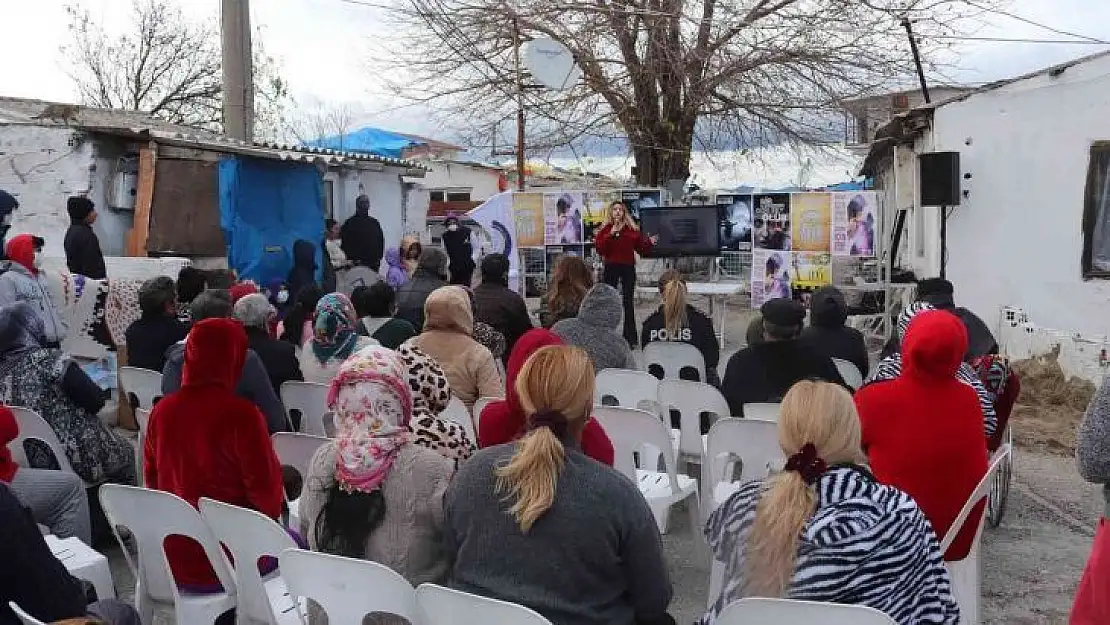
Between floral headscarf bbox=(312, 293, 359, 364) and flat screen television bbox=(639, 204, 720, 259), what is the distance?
7.51 meters

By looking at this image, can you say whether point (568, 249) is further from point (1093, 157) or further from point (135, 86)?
point (135, 86)

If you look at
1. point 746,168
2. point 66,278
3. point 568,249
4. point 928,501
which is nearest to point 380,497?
point 928,501

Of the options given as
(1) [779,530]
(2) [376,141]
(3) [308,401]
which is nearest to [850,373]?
(3) [308,401]

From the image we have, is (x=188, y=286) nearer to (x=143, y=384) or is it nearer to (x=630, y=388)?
(x=143, y=384)

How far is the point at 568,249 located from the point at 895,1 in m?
7.84

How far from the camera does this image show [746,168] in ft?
65.9

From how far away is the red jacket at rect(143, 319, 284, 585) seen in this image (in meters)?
3.45

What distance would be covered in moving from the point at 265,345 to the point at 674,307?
A: 2514mm

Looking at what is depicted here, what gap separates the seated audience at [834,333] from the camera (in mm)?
5488

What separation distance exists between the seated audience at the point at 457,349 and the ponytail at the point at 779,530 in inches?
103

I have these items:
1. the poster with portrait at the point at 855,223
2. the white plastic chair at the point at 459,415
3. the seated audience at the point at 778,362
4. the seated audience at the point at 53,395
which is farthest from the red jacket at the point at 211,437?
the poster with portrait at the point at 855,223

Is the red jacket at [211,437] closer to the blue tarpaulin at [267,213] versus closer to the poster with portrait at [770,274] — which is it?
the blue tarpaulin at [267,213]

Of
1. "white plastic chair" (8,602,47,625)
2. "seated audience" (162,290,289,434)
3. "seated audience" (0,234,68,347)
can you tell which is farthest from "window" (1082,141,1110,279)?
"white plastic chair" (8,602,47,625)

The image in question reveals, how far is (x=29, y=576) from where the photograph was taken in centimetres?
251
